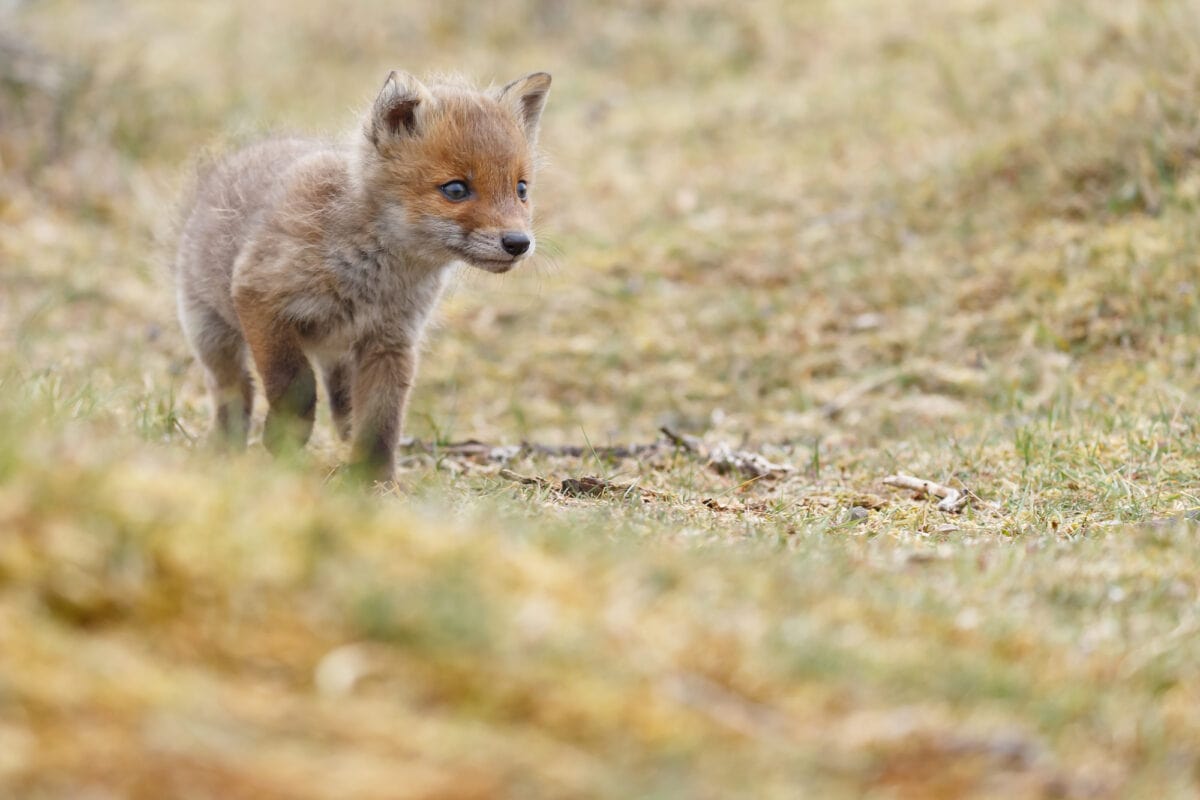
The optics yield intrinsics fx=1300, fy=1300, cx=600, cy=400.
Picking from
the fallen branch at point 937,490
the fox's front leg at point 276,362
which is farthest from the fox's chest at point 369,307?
the fallen branch at point 937,490

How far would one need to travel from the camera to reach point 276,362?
16.7 feet

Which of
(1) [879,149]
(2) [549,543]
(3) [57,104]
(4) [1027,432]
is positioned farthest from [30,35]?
(2) [549,543]

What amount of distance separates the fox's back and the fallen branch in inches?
108

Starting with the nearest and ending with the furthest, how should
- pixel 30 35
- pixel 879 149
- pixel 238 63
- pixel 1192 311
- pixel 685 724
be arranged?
pixel 685 724 < pixel 1192 311 < pixel 879 149 < pixel 30 35 < pixel 238 63

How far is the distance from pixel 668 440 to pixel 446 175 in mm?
1659

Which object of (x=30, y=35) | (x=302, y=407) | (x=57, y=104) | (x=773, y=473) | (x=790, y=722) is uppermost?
(x=30, y=35)

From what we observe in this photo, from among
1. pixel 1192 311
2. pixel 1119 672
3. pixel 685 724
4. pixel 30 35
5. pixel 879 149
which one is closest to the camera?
pixel 685 724

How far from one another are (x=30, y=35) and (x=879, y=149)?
7.01 m

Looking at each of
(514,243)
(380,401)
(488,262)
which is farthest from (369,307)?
(514,243)

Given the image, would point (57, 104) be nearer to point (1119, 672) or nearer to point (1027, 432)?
point (1027, 432)

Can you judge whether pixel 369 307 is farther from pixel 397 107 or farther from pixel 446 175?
pixel 397 107

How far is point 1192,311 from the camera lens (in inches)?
256

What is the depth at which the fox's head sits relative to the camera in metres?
5.09

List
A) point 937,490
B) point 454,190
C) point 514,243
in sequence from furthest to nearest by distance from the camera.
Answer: point 454,190 < point 514,243 < point 937,490
